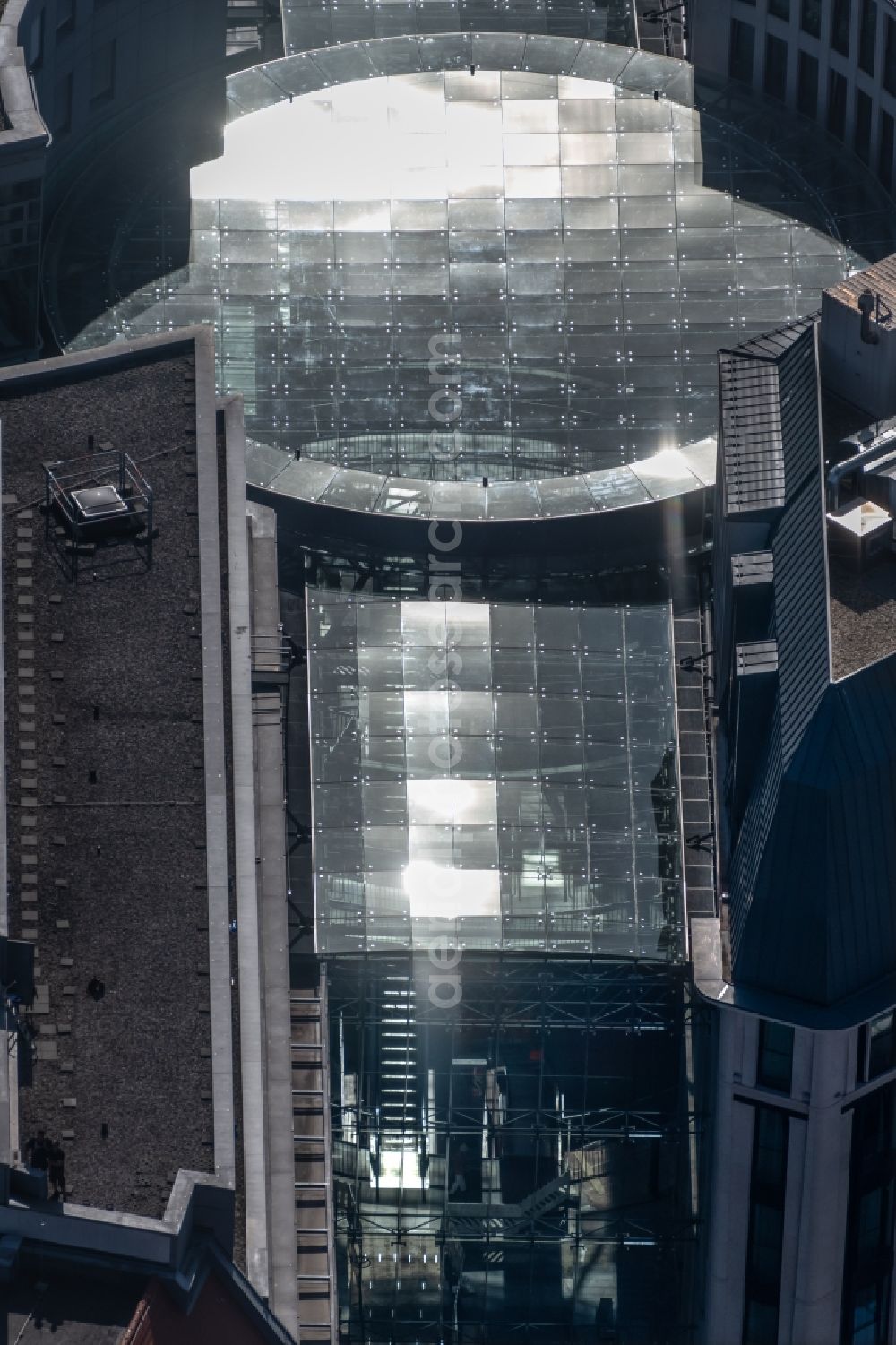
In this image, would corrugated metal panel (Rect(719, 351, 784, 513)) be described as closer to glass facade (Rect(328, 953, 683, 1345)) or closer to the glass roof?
the glass roof

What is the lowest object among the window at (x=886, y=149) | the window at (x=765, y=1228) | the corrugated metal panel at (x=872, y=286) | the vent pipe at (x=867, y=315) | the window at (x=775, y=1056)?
the window at (x=765, y=1228)

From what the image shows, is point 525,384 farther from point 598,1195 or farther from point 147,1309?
point 147,1309

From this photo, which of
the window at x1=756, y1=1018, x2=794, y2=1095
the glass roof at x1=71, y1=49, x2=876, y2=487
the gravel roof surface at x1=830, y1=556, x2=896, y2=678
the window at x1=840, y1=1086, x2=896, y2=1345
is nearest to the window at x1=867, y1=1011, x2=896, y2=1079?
the window at x1=840, y1=1086, x2=896, y2=1345

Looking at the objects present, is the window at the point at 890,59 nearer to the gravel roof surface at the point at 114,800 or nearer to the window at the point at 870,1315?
the gravel roof surface at the point at 114,800

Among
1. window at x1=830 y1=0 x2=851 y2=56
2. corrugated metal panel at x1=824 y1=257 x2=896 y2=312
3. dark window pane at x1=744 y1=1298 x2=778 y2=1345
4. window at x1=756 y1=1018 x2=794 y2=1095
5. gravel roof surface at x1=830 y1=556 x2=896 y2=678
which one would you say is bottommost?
dark window pane at x1=744 y1=1298 x2=778 y2=1345

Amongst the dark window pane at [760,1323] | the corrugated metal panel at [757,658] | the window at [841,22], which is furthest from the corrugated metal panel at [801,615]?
the window at [841,22]

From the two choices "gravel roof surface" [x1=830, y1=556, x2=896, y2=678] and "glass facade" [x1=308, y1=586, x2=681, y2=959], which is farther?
"glass facade" [x1=308, y1=586, x2=681, y2=959]

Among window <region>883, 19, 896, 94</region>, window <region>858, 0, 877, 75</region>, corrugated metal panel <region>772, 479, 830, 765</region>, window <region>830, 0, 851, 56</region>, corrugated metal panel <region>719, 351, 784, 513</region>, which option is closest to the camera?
corrugated metal panel <region>772, 479, 830, 765</region>

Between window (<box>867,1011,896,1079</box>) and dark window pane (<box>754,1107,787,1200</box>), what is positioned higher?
window (<box>867,1011,896,1079</box>)
